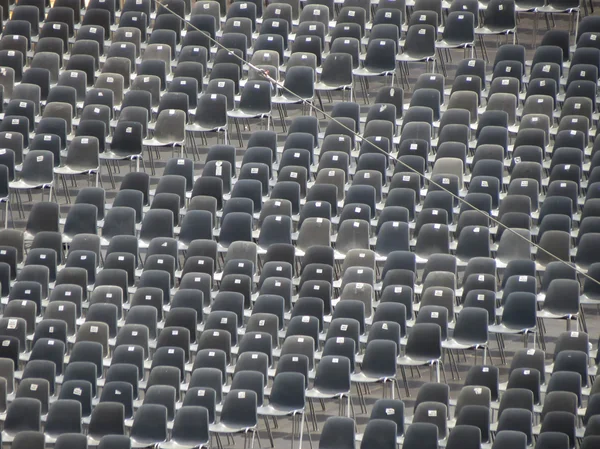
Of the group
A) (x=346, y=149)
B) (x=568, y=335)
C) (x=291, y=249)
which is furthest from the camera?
(x=346, y=149)

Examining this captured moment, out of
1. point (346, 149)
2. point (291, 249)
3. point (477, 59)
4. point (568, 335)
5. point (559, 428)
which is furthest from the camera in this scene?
point (477, 59)

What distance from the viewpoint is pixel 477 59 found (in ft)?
54.9

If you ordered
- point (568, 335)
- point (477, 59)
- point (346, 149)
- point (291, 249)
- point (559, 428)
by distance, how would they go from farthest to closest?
point (477, 59)
point (346, 149)
point (291, 249)
point (568, 335)
point (559, 428)

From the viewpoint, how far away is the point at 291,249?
14430 millimetres

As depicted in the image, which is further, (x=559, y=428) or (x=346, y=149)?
(x=346, y=149)

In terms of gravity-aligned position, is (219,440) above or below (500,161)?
below

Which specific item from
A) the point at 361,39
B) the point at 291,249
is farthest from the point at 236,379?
the point at 361,39

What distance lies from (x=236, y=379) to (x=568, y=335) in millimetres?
2713

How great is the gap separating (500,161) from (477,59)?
2039mm

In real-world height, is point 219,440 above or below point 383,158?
below

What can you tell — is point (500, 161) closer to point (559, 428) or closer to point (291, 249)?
point (291, 249)

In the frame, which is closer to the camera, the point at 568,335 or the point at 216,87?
the point at 568,335

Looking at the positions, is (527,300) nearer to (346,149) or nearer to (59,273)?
(346,149)

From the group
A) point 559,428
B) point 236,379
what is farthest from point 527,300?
point 236,379
